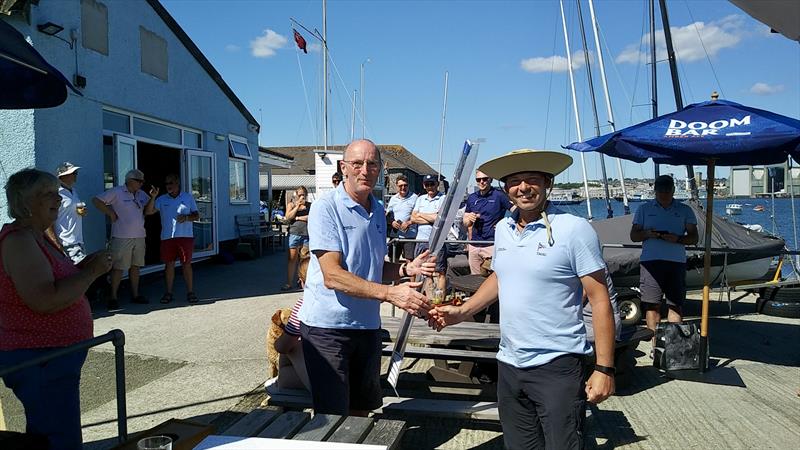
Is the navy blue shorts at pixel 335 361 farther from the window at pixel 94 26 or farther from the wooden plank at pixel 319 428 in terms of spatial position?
the window at pixel 94 26

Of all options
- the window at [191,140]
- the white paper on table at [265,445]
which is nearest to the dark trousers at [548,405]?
the white paper on table at [265,445]

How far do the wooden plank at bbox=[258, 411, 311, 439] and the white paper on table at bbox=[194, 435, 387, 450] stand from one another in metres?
0.18

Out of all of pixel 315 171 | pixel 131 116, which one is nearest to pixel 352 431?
pixel 131 116

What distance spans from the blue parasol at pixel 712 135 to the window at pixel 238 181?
10147 millimetres

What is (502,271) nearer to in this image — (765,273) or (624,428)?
(624,428)

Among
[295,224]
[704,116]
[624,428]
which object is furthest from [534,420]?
[295,224]

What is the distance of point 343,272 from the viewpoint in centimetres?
287

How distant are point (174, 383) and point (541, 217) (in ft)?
13.3

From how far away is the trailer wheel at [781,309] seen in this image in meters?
8.23

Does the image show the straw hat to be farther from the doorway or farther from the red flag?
the red flag

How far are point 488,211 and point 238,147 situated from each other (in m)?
9.10

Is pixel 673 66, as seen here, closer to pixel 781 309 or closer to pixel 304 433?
pixel 781 309

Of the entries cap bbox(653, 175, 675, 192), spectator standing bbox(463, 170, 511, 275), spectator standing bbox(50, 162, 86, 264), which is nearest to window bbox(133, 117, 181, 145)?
spectator standing bbox(50, 162, 86, 264)

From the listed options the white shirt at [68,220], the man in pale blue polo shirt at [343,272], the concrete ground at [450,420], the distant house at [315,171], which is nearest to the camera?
the man in pale blue polo shirt at [343,272]
